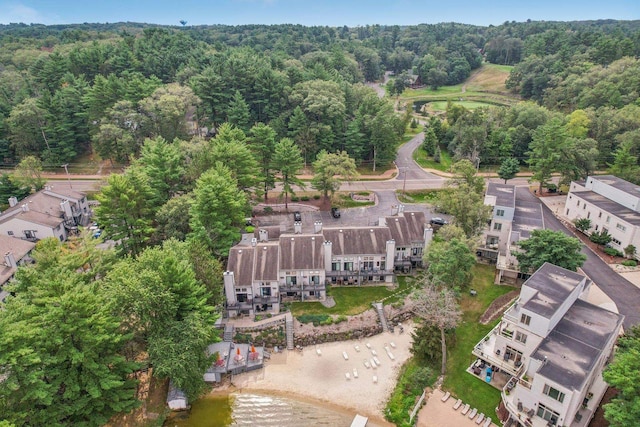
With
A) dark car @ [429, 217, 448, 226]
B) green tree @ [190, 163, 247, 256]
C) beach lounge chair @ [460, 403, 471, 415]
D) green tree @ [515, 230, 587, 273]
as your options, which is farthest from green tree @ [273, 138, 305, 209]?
beach lounge chair @ [460, 403, 471, 415]

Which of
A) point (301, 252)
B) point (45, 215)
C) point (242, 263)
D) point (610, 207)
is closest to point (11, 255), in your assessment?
point (45, 215)

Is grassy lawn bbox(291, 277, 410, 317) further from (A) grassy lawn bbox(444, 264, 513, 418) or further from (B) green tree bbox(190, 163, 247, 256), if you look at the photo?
(B) green tree bbox(190, 163, 247, 256)

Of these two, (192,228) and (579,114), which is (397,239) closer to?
(192,228)

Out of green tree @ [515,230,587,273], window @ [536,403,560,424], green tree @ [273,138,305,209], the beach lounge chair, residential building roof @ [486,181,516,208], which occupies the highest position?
green tree @ [273,138,305,209]

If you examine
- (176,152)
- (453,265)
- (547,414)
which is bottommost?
(547,414)

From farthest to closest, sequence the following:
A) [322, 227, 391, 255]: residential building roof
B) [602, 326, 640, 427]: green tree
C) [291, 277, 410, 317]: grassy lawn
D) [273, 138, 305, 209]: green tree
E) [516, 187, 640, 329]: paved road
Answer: [273, 138, 305, 209]: green tree → [322, 227, 391, 255]: residential building roof → [291, 277, 410, 317]: grassy lawn → [516, 187, 640, 329]: paved road → [602, 326, 640, 427]: green tree

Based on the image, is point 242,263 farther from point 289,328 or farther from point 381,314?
point 381,314
